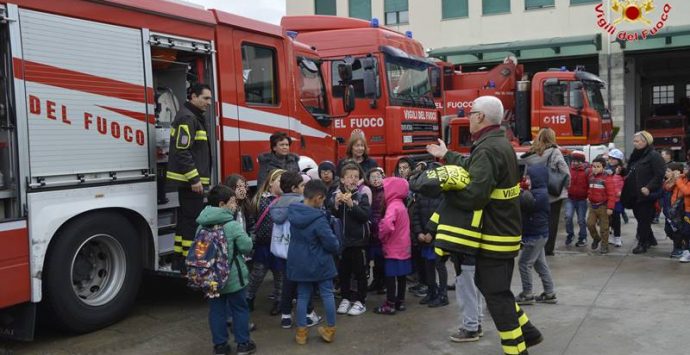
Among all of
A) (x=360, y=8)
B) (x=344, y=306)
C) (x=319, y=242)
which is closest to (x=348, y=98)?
(x=344, y=306)

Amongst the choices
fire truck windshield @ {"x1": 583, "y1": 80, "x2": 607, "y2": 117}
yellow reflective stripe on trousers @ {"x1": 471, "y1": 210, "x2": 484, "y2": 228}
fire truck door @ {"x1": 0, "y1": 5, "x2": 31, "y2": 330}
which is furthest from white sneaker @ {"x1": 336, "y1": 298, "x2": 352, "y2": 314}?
fire truck windshield @ {"x1": 583, "y1": 80, "x2": 607, "y2": 117}

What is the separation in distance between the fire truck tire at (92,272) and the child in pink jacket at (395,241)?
7.28 ft

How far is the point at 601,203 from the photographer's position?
905 centimetres

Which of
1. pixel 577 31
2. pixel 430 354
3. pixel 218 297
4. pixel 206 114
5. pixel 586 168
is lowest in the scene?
pixel 430 354

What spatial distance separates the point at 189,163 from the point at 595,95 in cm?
1204

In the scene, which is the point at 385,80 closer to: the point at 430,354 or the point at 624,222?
the point at 624,222

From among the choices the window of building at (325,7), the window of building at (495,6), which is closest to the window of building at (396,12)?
the window of building at (325,7)

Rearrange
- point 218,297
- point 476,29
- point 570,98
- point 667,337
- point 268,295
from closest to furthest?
point 218,297 → point 667,337 → point 268,295 → point 570,98 → point 476,29

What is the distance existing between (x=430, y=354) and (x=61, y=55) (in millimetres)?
3662

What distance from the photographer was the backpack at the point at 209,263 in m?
4.80

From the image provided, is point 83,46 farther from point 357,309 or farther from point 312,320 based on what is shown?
point 357,309

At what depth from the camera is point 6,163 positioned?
495 centimetres

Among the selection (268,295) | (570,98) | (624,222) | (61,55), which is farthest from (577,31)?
(61,55)

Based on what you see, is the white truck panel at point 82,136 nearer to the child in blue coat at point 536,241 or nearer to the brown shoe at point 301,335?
the brown shoe at point 301,335
